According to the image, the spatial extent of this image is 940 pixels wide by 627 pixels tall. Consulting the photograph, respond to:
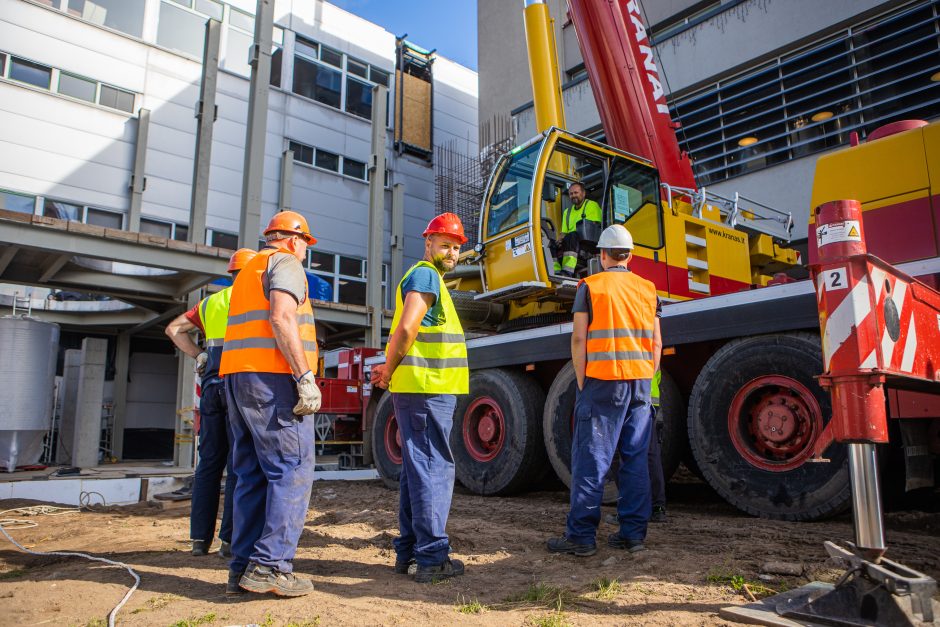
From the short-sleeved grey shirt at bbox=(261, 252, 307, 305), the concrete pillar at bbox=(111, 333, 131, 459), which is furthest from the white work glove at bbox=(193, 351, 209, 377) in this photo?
the concrete pillar at bbox=(111, 333, 131, 459)

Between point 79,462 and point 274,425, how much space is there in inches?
433

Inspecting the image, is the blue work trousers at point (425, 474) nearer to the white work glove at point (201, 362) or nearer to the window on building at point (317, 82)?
the white work glove at point (201, 362)

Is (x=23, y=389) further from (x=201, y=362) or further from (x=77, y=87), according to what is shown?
(x=77, y=87)

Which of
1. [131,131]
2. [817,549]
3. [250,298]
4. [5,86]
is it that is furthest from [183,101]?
[817,549]

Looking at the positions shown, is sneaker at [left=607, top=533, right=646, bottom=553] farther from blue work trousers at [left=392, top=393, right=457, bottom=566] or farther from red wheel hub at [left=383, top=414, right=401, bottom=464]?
red wheel hub at [left=383, top=414, right=401, bottom=464]

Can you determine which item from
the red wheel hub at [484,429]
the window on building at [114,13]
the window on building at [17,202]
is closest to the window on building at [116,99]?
the window on building at [114,13]

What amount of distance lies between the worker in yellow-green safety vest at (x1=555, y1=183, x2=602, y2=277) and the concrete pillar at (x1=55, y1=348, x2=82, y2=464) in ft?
36.4

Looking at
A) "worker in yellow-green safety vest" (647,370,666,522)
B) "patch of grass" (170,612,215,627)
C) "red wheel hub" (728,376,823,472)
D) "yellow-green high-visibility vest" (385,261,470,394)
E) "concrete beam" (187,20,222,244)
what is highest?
"concrete beam" (187,20,222,244)

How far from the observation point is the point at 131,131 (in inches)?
637

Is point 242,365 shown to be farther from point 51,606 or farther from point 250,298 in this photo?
point 51,606

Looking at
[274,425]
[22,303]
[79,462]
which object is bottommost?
[79,462]

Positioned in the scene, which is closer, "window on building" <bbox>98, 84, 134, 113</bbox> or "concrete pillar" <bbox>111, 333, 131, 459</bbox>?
"concrete pillar" <bbox>111, 333, 131, 459</bbox>

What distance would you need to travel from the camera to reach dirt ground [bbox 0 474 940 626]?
Answer: 2.62 metres

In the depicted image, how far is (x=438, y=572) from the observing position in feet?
10.6
